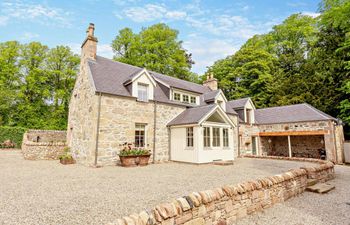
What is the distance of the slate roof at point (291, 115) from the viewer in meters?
16.1

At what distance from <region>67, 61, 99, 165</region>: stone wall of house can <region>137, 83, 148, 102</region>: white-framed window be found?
297 centimetres

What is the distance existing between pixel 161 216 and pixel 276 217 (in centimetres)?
318

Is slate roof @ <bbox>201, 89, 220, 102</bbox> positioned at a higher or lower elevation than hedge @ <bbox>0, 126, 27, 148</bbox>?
higher

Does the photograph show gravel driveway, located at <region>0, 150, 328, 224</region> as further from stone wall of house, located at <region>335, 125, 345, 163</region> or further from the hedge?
the hedge

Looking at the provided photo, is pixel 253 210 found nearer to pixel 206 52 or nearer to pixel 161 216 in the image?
pixel 161 216

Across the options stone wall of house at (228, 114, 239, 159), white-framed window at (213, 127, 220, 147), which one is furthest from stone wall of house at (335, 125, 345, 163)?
white-framed window at (213, 127, 220, 147)

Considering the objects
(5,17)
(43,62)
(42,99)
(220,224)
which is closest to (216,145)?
(220,224)

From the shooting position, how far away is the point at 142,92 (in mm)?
13242

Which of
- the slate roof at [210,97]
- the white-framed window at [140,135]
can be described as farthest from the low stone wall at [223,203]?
the slate roof at [210,97]

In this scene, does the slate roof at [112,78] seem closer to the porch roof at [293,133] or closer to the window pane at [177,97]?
the window pane at [177,97]

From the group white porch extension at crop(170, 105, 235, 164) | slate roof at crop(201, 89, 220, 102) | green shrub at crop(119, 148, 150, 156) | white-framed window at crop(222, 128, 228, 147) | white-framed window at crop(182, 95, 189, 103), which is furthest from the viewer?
slate roof at crop(201, 89, 220, 102)

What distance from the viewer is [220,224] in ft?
13.6

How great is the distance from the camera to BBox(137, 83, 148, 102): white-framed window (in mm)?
13025

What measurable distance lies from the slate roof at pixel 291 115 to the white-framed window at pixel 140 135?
13.1 metres
